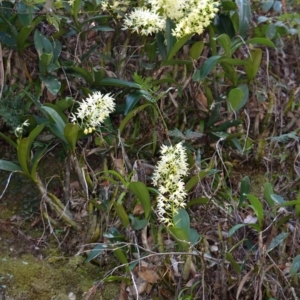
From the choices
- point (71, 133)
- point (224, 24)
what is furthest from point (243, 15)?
point (71, 133)

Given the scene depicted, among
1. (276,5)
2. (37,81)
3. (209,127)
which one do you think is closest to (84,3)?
(37,81)

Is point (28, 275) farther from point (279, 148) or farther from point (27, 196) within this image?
point (279, 148)

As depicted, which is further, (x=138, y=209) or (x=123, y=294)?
(x=138, y=209)

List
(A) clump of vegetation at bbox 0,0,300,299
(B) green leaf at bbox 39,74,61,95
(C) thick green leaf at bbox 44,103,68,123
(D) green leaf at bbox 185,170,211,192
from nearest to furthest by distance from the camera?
(A) clump of vegetation at bbox 0,0,300,299 → (D) green leaf at bbox 185,170,211,192 → (C) thick green leaf at bbox 44,103,68,123 → (B) green leaf at bbox 39,74,61,95

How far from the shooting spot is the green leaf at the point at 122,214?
154cm

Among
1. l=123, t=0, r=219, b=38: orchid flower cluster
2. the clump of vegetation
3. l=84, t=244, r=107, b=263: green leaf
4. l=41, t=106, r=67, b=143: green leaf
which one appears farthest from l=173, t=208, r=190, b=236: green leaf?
l=123, t=0, r=219, b=38: orchid flower cluster

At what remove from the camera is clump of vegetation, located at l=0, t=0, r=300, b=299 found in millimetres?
1519

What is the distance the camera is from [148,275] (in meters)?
1.54

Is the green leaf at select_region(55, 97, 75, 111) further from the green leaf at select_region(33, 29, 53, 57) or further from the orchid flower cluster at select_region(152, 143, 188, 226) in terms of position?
the orchid flower cluster at select_region(152, 143, 188, 226)

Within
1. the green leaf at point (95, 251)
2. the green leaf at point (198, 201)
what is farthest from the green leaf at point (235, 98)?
the green leaf at point (95, 251)

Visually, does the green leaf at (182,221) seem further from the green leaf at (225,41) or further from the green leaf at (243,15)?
the green leaf at (243,15)

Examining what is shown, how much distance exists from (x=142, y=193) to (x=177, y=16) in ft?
2.59

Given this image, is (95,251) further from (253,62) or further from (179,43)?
(253,62)

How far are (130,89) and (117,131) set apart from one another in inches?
→ 7.7
